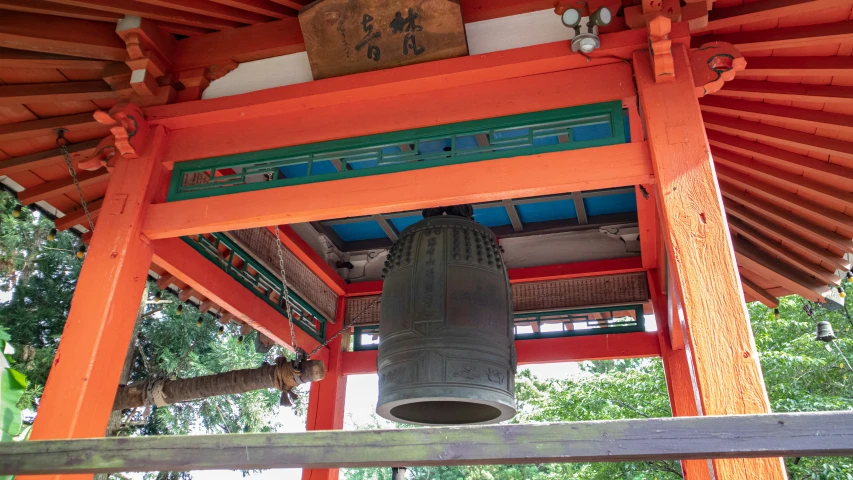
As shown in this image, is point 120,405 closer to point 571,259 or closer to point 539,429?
point 571,259

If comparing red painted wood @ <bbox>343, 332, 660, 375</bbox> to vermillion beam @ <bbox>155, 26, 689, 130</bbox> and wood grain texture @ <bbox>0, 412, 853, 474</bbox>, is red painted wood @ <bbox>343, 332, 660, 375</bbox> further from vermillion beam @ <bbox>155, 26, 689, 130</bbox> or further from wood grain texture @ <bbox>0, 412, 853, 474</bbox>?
wood grain texture @ <bbox>0, 412, 853, 474</bbox>

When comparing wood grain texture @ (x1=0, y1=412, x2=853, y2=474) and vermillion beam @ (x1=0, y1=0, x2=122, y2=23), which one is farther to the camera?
vermillion beam @ (x1=0, y1=0, x2=122, y2=23)

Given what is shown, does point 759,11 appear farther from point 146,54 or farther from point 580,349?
point 580,349

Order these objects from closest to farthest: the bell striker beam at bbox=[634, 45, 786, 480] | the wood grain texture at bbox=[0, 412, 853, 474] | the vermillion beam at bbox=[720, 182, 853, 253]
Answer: the wood grain texture at bbox=[0, 412, 853, 474] < the bell striker beam at bbox=[634, 45, 786, 480] < the vermillion beam at bbox=[720, 182, 853, 253]

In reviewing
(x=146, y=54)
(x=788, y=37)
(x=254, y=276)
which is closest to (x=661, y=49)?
(x=788, y=37)

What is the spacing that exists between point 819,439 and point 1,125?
4134 millimetres

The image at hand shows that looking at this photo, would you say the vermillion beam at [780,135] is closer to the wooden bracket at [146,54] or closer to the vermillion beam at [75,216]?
the wooden bracket at [146,54]

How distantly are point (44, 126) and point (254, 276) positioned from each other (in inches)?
77.1

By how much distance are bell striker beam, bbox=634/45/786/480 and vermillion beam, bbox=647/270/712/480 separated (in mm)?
2079

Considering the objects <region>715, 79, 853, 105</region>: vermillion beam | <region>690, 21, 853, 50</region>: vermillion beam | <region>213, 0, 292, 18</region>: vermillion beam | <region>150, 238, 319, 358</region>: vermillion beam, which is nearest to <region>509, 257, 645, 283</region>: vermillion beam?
<region>150, 238, 319, 358</region>: vermillion beam

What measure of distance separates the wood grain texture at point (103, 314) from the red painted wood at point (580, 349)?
258 cm

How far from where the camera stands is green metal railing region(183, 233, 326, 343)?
4316 millimetres

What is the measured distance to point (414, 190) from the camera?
2893 mm

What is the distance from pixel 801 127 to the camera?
3.32m
